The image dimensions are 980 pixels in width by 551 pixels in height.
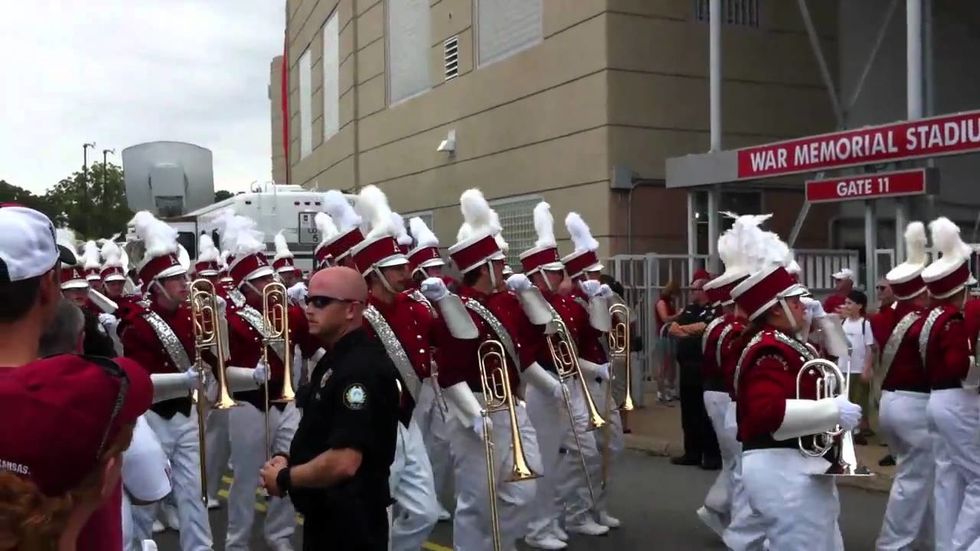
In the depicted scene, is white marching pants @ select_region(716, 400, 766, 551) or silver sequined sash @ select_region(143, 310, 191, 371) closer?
white marching pants @ select_region(716, 400, 766, 551)

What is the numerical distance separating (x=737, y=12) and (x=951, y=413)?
12.2 meters

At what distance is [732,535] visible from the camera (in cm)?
733

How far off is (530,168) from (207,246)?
24.4 ft

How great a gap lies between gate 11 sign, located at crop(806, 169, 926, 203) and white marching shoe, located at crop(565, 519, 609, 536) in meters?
6.14

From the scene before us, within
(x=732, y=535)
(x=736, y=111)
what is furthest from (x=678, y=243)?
(x=732, y=535)

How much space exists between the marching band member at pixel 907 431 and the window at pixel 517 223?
11.6m

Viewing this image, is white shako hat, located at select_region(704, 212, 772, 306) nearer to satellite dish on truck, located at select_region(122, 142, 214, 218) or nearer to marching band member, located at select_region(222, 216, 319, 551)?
marching band member, located at select_region(222, 216, 319, 551)

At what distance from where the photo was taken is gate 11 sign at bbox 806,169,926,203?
1285 centimetres

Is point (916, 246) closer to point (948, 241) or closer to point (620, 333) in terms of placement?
point (948, 241)

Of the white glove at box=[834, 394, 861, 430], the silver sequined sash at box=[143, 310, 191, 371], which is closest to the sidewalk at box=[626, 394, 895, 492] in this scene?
the white glove at box=[834, 394, 861, 430]

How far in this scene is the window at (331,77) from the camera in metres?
30.7

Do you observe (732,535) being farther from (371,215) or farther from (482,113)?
(482,113)

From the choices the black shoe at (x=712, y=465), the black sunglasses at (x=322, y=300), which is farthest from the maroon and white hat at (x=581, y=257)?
the black sunglasses at (x=322, y=300)

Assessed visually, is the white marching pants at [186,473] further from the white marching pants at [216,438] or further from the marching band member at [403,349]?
the marching band member at [403,349]
